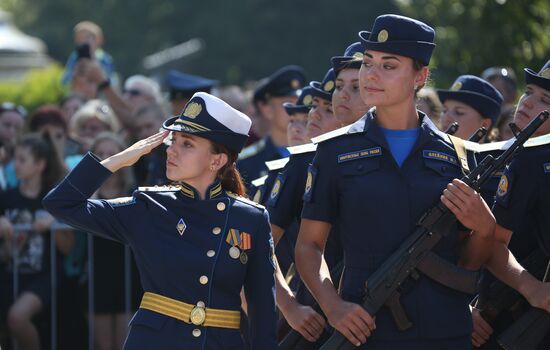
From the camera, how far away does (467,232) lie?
6215 mm

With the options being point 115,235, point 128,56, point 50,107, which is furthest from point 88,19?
point 115,235

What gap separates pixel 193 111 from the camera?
612 centimetres

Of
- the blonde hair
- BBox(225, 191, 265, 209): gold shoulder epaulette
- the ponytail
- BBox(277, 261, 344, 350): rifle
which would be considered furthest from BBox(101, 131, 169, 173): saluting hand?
the blonde hair

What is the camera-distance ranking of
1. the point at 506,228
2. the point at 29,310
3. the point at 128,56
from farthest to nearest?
1. the point at 128,56
2. the point at 29,310
3. the point at 506,228

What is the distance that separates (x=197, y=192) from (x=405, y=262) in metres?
1.04

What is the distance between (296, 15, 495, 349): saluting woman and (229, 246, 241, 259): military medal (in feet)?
0.97

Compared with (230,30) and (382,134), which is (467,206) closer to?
(382,134)

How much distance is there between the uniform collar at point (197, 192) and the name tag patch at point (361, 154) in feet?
2.00

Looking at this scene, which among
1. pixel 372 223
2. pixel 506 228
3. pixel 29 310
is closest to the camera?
pixel 372 223

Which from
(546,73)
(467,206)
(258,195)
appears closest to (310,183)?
(467,206)

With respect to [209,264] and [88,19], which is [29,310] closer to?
[209,264]

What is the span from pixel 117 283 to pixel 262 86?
1972 mm

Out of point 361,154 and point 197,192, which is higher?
point 361,154

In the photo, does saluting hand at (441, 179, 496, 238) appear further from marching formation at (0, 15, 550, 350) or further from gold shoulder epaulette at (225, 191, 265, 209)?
gold shoulder epaulette at (225, 191, 265, 209)
